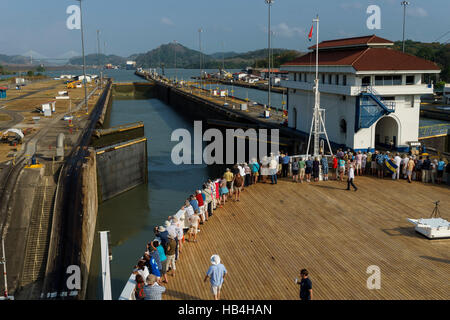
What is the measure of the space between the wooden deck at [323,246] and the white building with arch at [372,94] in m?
6.21

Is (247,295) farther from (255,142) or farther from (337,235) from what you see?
(255,142)

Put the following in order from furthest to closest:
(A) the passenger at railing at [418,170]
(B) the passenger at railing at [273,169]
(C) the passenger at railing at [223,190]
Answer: (A) the passenger at railing at [418,170], (B) the passenger at railing at [273,169], (C) the passenger at railing at [223,190]

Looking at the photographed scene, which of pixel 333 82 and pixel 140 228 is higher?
pixel 333 82

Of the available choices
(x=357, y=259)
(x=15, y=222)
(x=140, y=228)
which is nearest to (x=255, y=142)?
(x=140, y=228)

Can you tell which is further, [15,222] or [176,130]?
[176,130]

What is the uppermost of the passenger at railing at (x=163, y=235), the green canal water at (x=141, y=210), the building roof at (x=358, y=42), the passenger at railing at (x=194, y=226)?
the building roof at (x=358, y=42)

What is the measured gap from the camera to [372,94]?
22.7 metres

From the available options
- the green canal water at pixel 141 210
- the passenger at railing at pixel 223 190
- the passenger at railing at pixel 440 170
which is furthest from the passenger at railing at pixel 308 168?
the green canal water at pixel 141 210

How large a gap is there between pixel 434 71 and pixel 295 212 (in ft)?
44.7

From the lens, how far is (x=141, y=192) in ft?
101

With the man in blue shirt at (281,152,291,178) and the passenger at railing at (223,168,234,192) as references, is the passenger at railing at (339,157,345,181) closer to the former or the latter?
the man in blue shirt at (281,152,291,178)

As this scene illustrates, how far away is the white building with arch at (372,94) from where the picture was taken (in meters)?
23.2

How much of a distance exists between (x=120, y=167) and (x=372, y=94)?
1734 cm

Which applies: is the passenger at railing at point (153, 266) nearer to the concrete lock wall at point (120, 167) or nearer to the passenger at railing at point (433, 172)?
the passenger at railing at point (433, 172)
